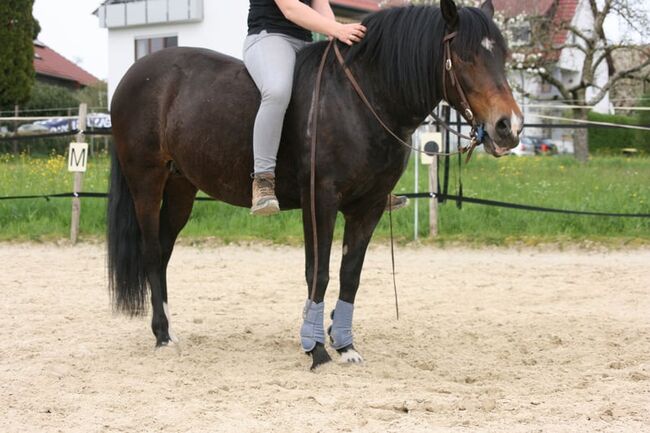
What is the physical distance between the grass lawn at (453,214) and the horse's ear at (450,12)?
5630 mm

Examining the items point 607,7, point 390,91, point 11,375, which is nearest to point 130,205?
point 11,375

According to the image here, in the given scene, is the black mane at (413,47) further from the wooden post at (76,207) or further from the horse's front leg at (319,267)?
the wooden post at (76,207)

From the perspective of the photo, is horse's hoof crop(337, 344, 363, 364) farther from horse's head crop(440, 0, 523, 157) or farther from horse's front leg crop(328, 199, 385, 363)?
horse's head crop(440, 0, 523, 157)

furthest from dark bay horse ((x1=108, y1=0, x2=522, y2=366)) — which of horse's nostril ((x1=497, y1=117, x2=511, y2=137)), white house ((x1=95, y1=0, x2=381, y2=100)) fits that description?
white house ((x1=95, y1=0, x2=381, y2=100))

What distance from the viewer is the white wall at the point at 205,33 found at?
27344mm

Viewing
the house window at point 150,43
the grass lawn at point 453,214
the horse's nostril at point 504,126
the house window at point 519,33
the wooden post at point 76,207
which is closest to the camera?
the horse's nostril at point 504,126

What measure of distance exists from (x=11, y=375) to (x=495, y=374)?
103 inches

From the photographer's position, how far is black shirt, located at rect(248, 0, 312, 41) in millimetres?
4645

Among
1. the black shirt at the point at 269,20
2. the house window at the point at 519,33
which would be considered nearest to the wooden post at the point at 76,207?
the black shirt at the point at 269,20

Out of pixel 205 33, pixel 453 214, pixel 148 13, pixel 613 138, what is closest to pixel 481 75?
pixel 453 214

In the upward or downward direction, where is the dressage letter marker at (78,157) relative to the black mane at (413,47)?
downward

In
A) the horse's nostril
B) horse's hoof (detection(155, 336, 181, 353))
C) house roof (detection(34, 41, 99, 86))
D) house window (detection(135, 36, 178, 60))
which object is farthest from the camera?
house roof (detection(34, 41, 99, 86))

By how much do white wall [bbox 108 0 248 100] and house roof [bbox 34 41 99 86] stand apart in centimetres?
1527

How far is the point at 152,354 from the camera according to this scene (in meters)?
4.90
